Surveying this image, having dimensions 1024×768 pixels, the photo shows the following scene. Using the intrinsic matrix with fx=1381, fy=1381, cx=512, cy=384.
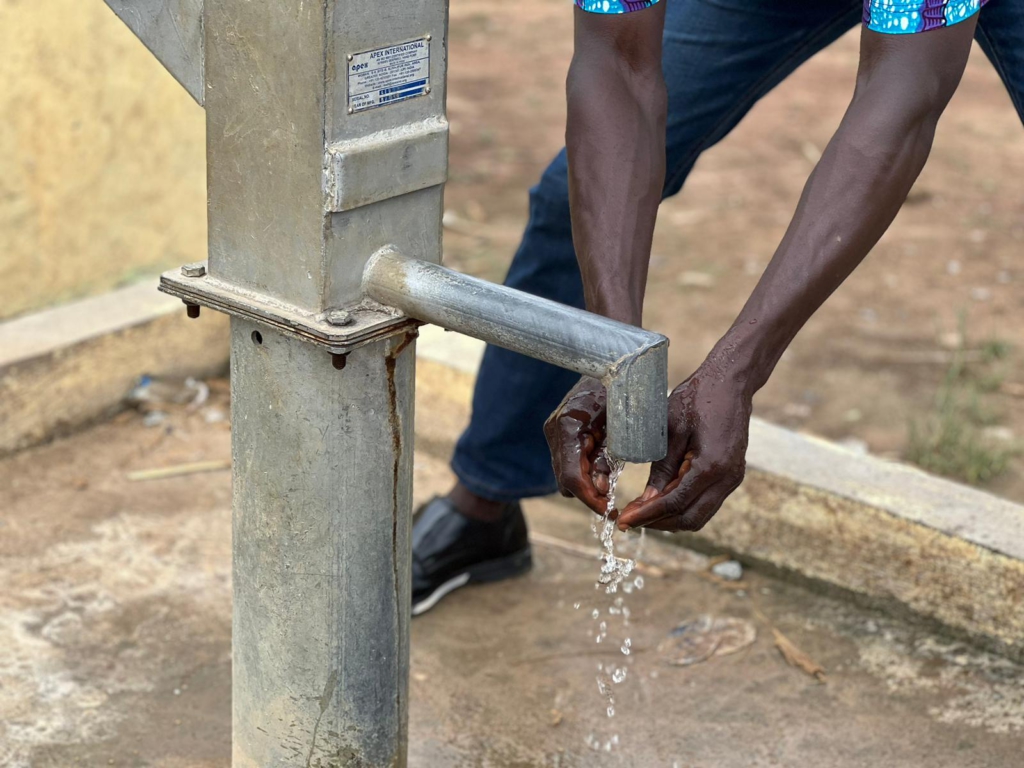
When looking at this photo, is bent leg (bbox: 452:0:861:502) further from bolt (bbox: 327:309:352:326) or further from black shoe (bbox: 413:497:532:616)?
bolt (bbox: 327:309:352:326)

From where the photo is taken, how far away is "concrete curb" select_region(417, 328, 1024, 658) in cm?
253

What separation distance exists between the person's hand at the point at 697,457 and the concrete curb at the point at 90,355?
6.25ft

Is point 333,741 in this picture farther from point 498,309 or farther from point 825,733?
point 825,733

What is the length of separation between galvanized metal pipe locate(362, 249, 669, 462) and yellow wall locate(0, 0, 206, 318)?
204 cm

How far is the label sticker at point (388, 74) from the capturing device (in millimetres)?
1522

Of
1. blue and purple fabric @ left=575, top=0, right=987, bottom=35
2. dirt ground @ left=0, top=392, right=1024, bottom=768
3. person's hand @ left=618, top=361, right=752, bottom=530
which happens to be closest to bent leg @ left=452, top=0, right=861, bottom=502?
dirt ground @ left=0, top=392, right=1024, bottom=768

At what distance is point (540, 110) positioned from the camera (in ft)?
22.0

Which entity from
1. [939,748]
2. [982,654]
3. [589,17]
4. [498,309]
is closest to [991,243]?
[982,654]

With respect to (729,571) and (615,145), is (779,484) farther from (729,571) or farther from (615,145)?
(615,145)

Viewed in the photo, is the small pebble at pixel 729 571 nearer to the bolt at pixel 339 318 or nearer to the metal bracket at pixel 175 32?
the bolt at pixel 339 318

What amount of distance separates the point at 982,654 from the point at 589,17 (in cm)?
145

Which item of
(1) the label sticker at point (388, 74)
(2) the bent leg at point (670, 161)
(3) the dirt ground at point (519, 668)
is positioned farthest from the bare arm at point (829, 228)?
(3) the dirt ground at point (519, 668)

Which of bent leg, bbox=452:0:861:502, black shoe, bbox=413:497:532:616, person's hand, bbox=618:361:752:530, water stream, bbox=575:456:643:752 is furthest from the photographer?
black shoe, bbox=413:497:532:616

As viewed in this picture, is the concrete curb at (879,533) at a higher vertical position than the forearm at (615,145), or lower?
lower
